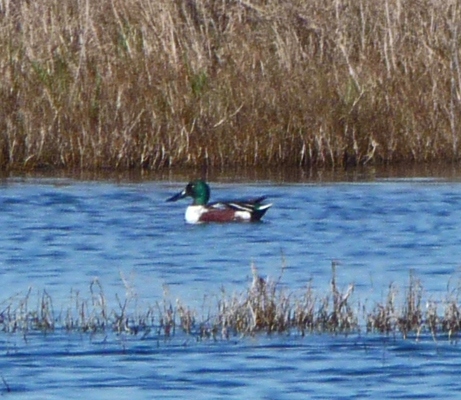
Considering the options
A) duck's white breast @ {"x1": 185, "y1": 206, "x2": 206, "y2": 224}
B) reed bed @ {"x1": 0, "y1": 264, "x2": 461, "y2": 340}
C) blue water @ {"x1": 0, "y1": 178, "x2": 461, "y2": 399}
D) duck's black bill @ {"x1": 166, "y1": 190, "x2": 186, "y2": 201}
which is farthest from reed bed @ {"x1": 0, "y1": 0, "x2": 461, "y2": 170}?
reed bed @ {"x1": 0, "y1": 264, "x2": 461, "y2": 340}

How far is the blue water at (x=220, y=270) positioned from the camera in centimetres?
585

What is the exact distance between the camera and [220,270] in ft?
30.3

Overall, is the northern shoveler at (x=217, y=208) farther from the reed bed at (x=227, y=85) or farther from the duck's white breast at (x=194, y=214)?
the reed bed at (x=227, y=85)

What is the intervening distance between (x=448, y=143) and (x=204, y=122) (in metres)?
2.67

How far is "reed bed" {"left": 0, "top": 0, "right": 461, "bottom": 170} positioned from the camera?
14109 millimetres

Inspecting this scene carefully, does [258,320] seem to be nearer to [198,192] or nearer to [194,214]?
[194,214]

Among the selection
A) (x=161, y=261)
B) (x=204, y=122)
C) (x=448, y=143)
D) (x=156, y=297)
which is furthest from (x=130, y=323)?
(x=448, y=143)

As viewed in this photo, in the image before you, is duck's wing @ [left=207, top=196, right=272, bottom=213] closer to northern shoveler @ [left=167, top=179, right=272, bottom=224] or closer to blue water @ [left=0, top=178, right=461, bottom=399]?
northern shoveler @ [left=167, top=179, right=272, bottom=224]

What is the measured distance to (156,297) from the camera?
7965 mm

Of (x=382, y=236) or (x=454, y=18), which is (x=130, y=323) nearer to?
(x=382, y=236)

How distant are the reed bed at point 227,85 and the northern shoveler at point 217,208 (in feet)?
5.99

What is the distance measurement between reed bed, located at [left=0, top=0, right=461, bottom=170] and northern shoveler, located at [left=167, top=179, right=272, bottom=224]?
1.83m

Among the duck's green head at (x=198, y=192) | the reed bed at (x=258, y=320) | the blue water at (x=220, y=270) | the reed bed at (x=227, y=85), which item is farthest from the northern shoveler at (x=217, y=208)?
the reed bed at (x=258, y=320)

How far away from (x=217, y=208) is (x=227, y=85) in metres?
2.37
